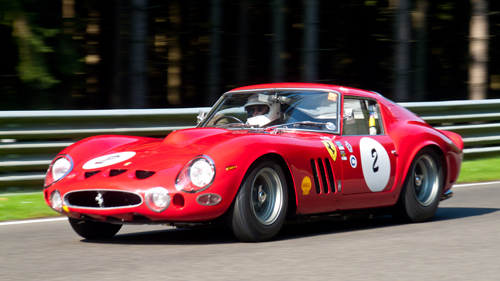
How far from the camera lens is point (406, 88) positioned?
13086mm

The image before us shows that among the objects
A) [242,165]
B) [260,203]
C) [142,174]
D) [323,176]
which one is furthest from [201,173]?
[323,176]

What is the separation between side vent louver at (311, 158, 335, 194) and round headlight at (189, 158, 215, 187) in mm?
973

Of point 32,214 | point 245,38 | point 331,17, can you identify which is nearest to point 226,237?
point 32,214

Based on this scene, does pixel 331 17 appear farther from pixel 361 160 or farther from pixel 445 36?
pixel 361 160

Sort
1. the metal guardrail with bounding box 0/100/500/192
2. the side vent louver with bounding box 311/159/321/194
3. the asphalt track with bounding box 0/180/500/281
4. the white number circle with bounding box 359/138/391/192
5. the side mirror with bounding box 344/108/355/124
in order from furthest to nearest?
the metal guardrail with bounding box 0/100/500/192, the side mirror with bounding box 344/108/355/124, the white number circle with bounding box 359/138/391/192, the side vent louver with bounding box 311/159/321/194, the asphalt track with bounding box 0/180/500/281

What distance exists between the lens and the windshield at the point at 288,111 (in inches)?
233

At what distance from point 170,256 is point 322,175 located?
154 centimetres

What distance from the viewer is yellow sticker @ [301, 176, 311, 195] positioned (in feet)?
17.2

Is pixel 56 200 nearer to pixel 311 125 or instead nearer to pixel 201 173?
pixel 201 173

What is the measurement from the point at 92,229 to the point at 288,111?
76.6 inches

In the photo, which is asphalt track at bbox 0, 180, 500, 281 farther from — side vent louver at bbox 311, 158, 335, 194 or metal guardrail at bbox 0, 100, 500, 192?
metal guardrail at bbox 0, 100, 500, 192

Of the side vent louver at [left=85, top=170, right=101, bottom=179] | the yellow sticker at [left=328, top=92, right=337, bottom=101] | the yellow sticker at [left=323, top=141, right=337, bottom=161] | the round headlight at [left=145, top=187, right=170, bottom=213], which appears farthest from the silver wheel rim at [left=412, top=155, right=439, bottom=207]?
the side vent louver at [left=85, top=170, right=101, bottom=179]

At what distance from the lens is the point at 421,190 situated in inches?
258

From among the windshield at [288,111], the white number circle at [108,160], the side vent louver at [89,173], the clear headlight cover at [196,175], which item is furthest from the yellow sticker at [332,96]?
the side vent louver at [89,173]
